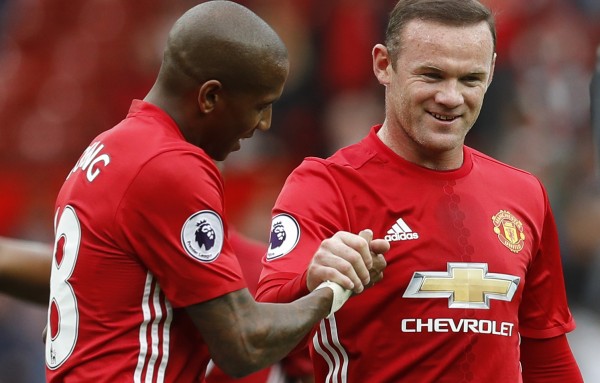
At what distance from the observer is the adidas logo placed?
329cm

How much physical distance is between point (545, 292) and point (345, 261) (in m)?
1.03

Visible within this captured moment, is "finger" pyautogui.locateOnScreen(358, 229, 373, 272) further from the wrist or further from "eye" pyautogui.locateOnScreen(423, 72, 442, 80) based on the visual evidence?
"eye" pyautogui.locateOnScreen(423, 72, 442, 80)

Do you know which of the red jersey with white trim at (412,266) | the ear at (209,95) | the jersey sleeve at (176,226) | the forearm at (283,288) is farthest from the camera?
the red jersey with white trim at (412,266)

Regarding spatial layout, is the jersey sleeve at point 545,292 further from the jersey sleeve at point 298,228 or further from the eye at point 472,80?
the jersey sleeve at point 298,228

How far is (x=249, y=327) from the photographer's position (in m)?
2.76

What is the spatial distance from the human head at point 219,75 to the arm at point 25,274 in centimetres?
122

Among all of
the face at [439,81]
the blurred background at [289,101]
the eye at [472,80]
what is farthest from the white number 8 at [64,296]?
the blurred background at [289,101]

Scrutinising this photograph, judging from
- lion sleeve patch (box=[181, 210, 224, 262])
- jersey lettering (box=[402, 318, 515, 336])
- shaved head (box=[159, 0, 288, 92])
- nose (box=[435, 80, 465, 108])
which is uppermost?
shaved head (box=[159, 0, 288, 92])

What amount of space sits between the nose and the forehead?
9cm

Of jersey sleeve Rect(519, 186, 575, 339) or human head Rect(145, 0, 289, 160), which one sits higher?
human head Rect(145, 0, 289, 160)

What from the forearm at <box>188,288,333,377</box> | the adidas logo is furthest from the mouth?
the forearm at <box>188,288,333,377</box>

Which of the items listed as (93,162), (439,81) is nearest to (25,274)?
(93,162)

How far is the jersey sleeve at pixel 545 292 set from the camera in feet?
11.8

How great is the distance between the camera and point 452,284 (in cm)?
328
